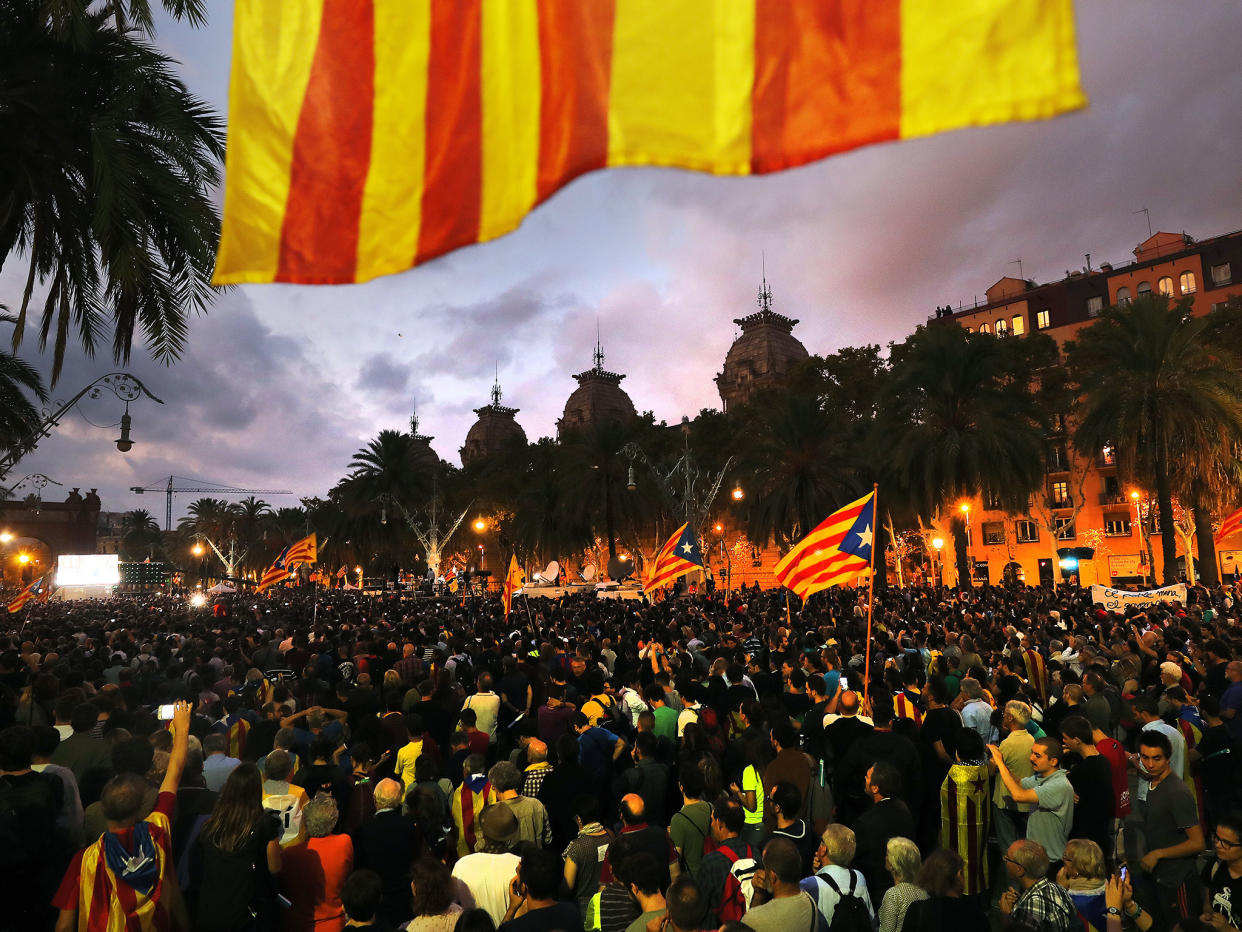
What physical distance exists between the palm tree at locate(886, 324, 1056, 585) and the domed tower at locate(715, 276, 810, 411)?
1986 inches

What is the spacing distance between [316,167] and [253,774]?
3.10 meters

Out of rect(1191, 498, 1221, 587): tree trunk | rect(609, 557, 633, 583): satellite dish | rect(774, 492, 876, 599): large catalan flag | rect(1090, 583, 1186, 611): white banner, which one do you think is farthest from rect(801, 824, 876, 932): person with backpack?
rect(609, 557, 633, 583): satellite dish

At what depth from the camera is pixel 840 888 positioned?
161 inches

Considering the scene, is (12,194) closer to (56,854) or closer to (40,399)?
(56,854)

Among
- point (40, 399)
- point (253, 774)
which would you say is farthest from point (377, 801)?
point (40, 399)

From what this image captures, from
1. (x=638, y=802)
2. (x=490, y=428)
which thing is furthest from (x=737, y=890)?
(x=490, y=428)

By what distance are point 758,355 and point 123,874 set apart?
83848mm

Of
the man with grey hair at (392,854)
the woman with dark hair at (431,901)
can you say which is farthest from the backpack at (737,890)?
the man with grey hair at (392,854)

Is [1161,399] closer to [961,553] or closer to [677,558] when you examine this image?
[961,553]

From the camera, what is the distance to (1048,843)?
5.45 meters

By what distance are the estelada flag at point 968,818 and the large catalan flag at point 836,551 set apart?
431 cm

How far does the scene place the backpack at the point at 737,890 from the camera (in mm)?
4281

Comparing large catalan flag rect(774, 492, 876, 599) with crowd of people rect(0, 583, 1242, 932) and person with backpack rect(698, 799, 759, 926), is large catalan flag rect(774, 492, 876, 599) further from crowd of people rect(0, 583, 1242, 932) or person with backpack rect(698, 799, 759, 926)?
person with backpack rect(698, 799, 759, 926)

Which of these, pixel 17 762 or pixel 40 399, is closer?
pixel 17 762
